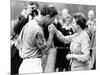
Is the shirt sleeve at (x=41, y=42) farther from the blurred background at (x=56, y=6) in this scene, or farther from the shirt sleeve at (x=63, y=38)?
the blurred background at (x=56, y=6)

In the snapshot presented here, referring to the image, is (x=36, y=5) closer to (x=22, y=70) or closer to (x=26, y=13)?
(x=26, y=13)

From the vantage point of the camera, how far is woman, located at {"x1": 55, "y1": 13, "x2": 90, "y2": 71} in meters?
3.39

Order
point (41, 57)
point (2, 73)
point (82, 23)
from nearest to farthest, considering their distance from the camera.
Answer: point (2, 73) < point (41, 57) < point (82, 23)

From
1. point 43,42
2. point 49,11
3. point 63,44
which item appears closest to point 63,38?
point 63,44

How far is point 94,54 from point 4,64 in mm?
1490

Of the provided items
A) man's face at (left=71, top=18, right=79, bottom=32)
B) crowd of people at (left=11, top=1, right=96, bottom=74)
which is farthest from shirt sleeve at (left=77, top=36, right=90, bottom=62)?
man's face at (left=71, top=18, right=79, bottom=32)

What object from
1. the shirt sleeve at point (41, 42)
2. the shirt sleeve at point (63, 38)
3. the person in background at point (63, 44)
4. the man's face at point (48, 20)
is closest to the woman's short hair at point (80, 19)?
the person in background at point (63, 44)

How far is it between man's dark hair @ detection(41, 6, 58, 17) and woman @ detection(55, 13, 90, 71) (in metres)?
0.35

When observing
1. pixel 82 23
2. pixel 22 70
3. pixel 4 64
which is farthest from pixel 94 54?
pixel 4 64

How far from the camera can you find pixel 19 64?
10.1 feet

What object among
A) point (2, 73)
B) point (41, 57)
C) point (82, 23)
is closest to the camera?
point (2, 73)

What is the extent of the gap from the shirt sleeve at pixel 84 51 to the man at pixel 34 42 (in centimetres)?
55

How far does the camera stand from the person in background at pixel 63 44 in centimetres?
330

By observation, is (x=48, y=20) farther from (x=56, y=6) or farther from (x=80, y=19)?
(x=80, y=19)
